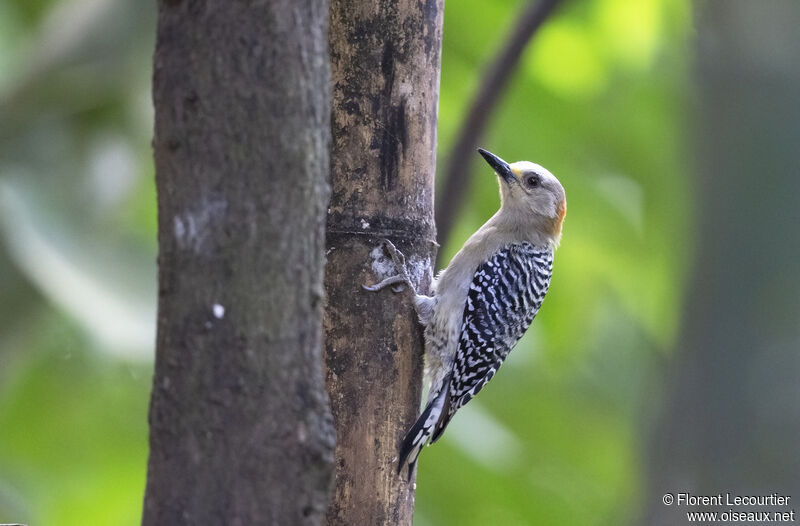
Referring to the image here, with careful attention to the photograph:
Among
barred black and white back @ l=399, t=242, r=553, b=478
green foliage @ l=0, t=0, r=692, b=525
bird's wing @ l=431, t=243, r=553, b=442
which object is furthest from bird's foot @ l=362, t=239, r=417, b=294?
green foliage @ l=0, t=0, r=692, b=525

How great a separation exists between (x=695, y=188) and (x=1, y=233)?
4.12 m

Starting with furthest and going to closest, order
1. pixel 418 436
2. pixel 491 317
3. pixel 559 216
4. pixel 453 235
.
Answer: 1. pixel 453 235
2. pixel 559 216
3. pixel 491 317
4. pixel 418 436

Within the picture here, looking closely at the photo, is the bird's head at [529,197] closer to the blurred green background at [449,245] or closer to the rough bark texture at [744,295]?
the blurred green background at [449,245]

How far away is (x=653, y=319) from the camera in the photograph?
7270mm

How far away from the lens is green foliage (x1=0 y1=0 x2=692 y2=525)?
6.13m

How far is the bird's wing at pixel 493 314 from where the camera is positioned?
506 cm

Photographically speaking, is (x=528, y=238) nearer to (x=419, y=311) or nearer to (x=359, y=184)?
(x=419, y=311)

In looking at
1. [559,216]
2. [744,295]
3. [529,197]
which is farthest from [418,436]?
[559,216]

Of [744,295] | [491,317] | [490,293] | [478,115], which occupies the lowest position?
[491,317]

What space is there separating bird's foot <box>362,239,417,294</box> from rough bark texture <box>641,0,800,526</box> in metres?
1.24

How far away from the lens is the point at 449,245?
696cm

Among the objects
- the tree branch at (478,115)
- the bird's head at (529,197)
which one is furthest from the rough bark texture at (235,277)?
the bird's head at (529,197)

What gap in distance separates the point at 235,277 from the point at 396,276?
1918mm

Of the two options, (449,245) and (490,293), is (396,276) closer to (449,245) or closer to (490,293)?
(490,293)
